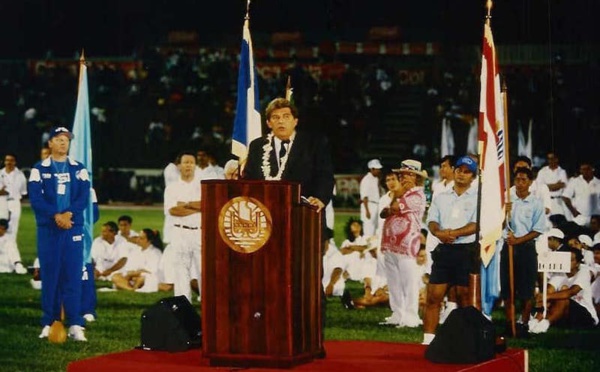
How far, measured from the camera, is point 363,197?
24.0 metres

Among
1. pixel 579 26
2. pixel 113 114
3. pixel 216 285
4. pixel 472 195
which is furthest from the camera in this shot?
pixel 113 114

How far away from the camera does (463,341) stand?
9.12 m

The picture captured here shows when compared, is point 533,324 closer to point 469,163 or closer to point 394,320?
point 394,320

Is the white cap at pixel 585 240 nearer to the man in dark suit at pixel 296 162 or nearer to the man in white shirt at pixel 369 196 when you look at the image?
the man in white shirt at pixel 369 196

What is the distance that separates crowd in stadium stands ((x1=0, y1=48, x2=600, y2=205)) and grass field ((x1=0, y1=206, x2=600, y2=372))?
1558 cm

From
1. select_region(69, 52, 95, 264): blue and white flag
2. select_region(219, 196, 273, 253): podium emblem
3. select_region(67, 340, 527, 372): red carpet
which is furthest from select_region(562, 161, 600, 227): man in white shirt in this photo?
select_region(219, 196, 273, 253): podium emblem

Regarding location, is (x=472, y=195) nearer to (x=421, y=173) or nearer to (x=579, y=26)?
(x=421, y=173)

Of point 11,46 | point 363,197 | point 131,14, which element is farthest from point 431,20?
point 363,197

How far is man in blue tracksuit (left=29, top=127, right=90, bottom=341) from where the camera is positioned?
1315cm

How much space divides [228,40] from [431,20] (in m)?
6.48

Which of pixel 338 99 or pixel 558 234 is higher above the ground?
pixel 338 99

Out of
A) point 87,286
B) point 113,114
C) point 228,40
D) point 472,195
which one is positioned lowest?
point 87,286

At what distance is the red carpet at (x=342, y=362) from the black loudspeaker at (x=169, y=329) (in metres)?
0.09

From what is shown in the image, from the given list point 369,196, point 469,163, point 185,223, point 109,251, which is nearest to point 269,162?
point 469,163
